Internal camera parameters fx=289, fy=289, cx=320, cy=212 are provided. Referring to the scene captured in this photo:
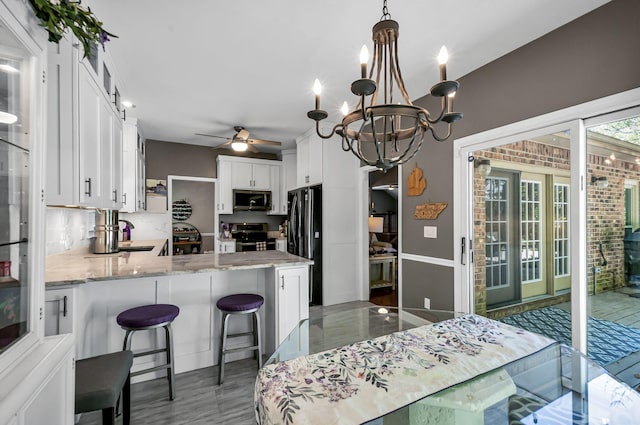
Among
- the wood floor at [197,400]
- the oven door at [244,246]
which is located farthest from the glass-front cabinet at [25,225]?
the oven door at [244,246]

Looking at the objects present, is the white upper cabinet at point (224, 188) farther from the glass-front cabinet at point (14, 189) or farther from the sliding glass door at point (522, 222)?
the glass-front cabinet at point (14, 189)

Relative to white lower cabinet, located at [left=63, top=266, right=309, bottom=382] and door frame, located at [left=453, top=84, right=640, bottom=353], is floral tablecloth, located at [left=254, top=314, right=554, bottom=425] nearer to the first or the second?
door frame, located at [left=453, top=84, right=640, bottom=353]

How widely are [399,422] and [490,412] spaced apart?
33cm

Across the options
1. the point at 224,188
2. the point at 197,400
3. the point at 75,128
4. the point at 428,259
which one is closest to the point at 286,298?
the point at 197,400

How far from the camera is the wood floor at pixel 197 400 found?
6.18 ft

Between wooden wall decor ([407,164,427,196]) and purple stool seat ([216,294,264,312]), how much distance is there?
212cm

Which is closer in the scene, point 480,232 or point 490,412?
point 490,412

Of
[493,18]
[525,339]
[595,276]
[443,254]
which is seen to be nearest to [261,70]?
[493,18]

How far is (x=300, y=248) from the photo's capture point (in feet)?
15.0

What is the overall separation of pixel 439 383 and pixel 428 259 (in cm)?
233

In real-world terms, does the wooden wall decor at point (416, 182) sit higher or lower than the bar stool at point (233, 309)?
higher

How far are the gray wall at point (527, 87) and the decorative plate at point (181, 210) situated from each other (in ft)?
14.0

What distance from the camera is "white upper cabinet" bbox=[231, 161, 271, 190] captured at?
5633mm

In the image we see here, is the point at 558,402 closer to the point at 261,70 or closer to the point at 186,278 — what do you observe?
the point at 186,278
